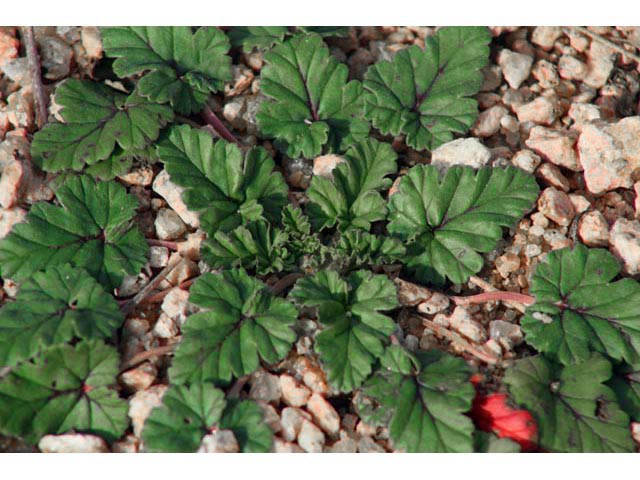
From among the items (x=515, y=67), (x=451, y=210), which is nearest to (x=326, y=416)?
(x=451, y=210)

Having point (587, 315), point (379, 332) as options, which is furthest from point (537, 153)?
point (379, 332)

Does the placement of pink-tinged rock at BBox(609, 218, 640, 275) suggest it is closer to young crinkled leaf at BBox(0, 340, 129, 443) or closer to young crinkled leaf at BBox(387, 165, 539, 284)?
young crinkled leaf at BBox(387, 165, 539, 284)

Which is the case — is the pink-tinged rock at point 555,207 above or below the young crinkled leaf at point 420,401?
above

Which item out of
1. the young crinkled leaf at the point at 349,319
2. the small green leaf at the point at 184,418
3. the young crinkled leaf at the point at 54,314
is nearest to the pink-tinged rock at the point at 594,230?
the young crinkled leaf at the point at 349,319

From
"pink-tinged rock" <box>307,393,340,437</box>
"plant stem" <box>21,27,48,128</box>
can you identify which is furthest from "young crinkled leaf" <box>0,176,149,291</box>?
"pink-tinged rock" <box>307,393,340,437</box>

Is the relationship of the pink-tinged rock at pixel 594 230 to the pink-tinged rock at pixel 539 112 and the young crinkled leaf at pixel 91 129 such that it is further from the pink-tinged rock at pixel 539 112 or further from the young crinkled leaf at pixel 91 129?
the young crinkled leaf at pixel 91 129

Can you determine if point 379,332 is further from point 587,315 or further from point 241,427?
point 587,315
